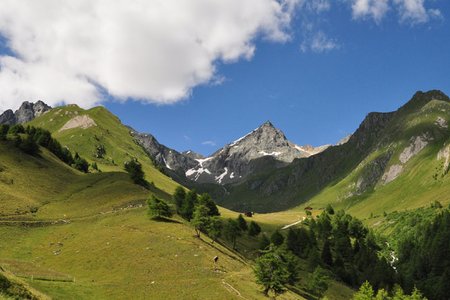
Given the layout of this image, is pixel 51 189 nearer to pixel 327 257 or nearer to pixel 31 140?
pixel 31 140

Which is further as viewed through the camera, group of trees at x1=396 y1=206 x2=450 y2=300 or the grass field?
group of trees at x1=396 y1=206 x2=450 y2=300

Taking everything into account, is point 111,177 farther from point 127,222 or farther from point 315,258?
point 315,258

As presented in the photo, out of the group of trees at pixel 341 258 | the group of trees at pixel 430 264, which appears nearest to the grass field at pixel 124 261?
the group of trees at pixel 341 258

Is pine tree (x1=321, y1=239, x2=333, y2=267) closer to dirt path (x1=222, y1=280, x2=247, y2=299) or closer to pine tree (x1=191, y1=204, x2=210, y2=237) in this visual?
pine tree (x1=191, y1=204, x2=210, y2=237)

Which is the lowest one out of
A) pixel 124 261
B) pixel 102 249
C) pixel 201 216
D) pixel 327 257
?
pixel 124 261

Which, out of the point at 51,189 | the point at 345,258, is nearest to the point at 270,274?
the point at 51,189

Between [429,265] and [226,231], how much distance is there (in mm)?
102439

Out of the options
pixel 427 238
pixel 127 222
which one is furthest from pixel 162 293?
pixel 427 238

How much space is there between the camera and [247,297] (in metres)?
68.6

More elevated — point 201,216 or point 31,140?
point 31,140

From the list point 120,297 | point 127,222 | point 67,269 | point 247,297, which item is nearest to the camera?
point 120,297

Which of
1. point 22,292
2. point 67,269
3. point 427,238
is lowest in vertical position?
point 67,269

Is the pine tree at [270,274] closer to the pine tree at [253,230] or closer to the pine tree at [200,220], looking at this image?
the pine tree at [200,220]

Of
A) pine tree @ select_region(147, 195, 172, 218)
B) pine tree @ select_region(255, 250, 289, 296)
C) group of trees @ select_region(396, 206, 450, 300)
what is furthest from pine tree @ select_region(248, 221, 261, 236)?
pine tree @ select_region(255, 250, 289, 296)
